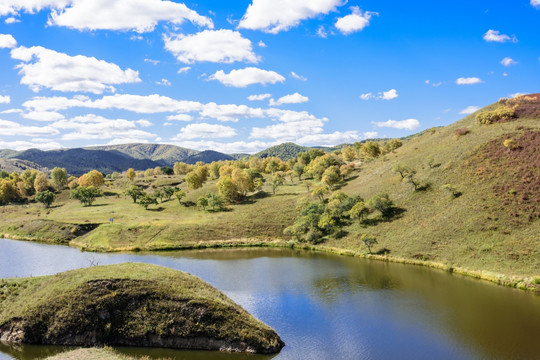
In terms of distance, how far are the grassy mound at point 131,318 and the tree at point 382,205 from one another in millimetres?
55852

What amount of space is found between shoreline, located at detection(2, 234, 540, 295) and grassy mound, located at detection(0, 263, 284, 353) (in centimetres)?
3857

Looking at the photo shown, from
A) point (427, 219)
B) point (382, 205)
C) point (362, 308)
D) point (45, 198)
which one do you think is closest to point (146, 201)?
point (45, 198)

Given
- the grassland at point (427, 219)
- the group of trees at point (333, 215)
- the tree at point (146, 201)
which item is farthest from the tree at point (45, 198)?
the group of trees at point (333, 215)

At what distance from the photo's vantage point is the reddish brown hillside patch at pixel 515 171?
212 ft

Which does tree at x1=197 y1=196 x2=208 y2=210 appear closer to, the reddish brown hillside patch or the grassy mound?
the grassy mound

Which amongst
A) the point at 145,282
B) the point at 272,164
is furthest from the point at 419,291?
the point at 272,164

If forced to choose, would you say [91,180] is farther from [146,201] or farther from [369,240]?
[369,240]

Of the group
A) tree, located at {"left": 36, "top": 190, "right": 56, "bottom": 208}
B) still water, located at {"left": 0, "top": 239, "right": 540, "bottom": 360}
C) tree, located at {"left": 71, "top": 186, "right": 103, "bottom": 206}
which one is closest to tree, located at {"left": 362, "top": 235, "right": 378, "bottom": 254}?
still water, located at {"left": 0, "top": 239, "right": 540, "bottom": 360}

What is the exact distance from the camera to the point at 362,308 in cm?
4112

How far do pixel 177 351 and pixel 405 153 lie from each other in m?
107

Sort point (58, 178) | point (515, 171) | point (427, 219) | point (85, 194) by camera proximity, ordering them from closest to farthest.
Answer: point (427, 219), point (515, 171), point (85, 194), point (58, 178)

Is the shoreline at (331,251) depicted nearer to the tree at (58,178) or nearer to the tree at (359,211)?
the tree at (359,211)

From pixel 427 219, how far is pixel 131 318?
2509 inches

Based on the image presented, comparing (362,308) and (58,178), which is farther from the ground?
(58,178)
